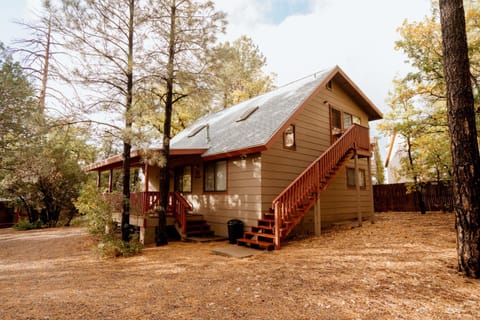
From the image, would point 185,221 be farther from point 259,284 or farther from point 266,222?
point 259,284

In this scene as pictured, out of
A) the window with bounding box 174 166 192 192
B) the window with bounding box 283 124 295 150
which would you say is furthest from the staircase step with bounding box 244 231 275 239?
the window with bounding box 174 166 192 192

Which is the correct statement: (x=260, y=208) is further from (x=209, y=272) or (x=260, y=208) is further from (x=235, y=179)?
(x=209, y=272)

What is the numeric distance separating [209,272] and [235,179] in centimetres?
437

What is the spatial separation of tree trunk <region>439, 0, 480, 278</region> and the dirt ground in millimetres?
508

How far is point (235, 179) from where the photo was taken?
9289 millimetres

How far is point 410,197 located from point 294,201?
12808 millimetres

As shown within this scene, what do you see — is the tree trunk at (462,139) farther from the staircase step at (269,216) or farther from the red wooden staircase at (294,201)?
the staircase step at (269,216)

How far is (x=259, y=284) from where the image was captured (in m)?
4.36

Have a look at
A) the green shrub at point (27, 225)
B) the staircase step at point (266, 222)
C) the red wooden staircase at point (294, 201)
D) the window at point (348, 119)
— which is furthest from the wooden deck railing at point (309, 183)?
the green shrub at point (27, 225)

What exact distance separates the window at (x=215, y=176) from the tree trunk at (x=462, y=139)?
6.73 m

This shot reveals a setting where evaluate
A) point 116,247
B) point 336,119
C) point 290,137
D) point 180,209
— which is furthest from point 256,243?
point 336,119

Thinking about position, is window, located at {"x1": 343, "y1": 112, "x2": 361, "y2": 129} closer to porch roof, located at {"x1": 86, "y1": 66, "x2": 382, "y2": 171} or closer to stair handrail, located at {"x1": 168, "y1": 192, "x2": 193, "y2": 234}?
porch roof, located at {"x1": 86, "y1": 66, "x2": 382, "y2": 171}

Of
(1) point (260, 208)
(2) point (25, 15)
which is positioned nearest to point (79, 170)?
(2) point (25, 15)

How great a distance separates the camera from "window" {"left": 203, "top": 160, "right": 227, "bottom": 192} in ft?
32.2
